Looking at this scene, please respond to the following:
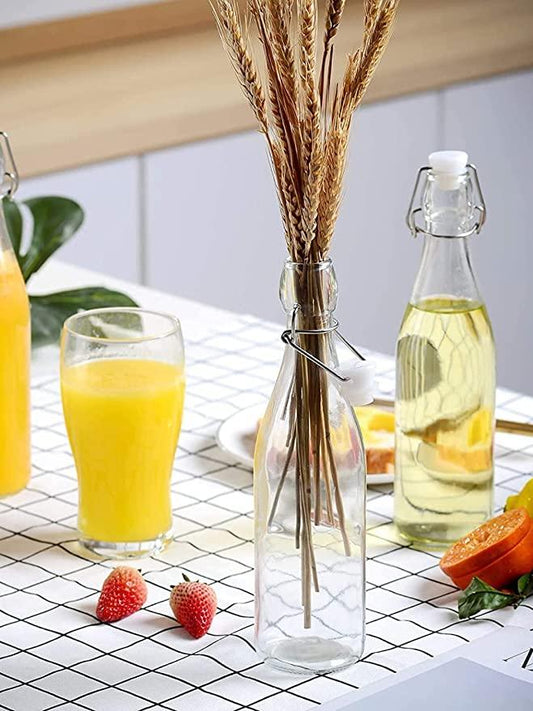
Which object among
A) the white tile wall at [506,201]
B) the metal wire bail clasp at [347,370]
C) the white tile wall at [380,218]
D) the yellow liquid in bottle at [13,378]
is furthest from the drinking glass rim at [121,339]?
the white tile wall at [506,201]

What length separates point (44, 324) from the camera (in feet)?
5.60

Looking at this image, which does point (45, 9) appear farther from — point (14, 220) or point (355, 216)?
point (14, 220)

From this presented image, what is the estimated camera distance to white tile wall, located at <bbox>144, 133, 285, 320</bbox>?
10.5ft

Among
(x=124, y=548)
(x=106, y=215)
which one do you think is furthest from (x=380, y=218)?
(x=124, y=548)

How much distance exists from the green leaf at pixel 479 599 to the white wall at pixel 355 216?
80.0 inches

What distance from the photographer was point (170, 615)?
112cm

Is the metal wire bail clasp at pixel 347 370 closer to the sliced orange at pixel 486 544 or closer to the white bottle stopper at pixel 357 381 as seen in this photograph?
the white bottle stopper at pixel 357 381

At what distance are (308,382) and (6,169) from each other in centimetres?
48

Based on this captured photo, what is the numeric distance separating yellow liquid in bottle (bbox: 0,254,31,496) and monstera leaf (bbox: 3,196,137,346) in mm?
325

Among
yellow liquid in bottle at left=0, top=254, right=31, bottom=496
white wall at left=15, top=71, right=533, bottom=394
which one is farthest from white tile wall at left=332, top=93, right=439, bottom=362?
yellow liquid in bottle at left=0, top=254, right=31, bottom=496

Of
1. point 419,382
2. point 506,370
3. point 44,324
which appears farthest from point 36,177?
point 419,382

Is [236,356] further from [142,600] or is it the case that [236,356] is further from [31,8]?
[31,8]

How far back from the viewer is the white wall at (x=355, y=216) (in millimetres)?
3143

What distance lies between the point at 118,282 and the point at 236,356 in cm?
35
